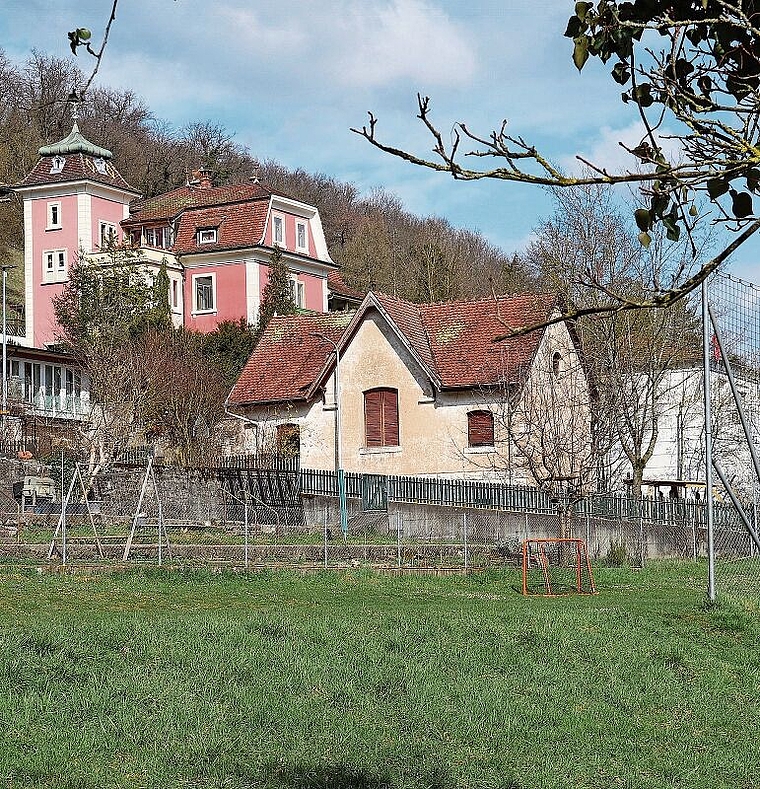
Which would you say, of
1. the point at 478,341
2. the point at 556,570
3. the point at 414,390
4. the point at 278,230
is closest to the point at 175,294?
the point at 278,230

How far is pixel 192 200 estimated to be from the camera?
73.9 m

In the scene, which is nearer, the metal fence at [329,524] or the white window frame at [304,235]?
the metal fence at [329,524]

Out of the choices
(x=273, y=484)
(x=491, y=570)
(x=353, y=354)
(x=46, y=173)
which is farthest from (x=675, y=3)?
(x=46, y=173)

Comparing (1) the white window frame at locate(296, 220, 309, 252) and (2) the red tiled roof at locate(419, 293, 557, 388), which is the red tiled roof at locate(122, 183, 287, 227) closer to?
(1) the white window frame at locate(296, 220, 309, 252)

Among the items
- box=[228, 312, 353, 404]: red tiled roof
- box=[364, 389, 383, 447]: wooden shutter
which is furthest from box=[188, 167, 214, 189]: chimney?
box=[364, 389, 383, 447]: wooden shutter

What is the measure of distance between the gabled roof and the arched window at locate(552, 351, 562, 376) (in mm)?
721

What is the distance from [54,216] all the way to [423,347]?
36591mm

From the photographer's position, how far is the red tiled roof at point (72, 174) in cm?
7012

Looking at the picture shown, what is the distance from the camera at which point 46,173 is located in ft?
235

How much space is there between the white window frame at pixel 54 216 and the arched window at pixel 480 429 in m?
38.7

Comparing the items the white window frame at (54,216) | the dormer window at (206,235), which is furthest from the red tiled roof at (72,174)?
the dormer window at (206,235)

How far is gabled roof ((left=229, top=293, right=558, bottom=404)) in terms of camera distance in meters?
39.1

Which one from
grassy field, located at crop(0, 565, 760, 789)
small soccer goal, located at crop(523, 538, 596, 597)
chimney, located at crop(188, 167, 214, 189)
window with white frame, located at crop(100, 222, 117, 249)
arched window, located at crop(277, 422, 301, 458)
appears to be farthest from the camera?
chimney, located at crop(188, 167, 214, 189)

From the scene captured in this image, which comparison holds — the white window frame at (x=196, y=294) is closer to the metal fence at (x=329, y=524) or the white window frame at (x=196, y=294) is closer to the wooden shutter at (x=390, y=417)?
the wooden shutter at (x=390, y=417)
